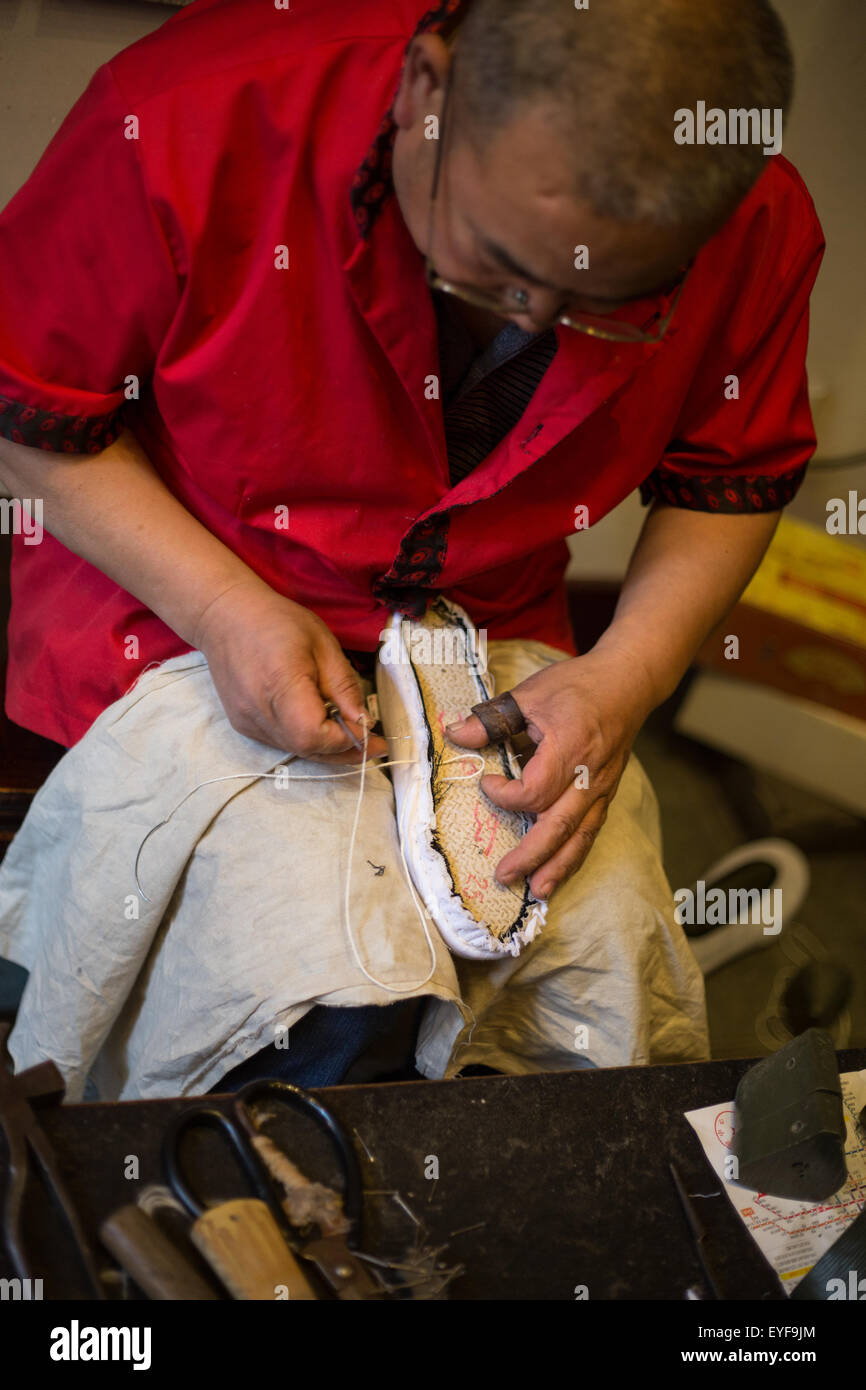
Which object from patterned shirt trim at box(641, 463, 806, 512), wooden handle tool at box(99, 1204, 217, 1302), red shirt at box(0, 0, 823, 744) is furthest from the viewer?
patterned shirt trim at box(641, 463, 806, 512)

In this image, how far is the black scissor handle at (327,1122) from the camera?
705mm

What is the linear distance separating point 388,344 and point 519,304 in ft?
0.56

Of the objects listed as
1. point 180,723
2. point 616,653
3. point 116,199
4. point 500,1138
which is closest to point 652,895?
point 616,653

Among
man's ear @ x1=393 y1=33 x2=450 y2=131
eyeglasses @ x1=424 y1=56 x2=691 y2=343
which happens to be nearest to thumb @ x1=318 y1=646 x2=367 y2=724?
eyeglasses @ x1=424 y1=56 x2=691 y2=343

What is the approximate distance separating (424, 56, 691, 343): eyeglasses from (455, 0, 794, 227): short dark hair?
0.05 meters

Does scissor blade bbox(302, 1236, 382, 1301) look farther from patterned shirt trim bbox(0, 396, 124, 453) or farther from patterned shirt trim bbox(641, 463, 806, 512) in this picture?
patterned shirt trim bbox(641, 463, 806, 512)

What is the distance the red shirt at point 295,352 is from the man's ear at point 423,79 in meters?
0.04

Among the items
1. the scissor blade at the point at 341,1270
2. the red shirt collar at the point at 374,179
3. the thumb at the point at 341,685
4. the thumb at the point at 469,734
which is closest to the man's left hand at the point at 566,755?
the thumb at the point at 469,734

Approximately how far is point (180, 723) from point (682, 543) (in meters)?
0.60

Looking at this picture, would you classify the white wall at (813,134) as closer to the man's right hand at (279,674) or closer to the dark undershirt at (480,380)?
the dark undershirt at (480,380)

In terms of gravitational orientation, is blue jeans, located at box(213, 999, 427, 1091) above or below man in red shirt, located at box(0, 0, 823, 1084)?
below

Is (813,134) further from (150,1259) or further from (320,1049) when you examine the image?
(150,1259)

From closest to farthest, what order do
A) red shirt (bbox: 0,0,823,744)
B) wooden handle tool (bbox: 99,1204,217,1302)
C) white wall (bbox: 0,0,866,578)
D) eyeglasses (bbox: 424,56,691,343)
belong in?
wooden handle tool (bbox: 99,1204,217,1302), eyeglasses (bbox: 424,56,691,343), red shirt (bbox: 0,0,823,744), white wall (bbox: 0,0,866,578)

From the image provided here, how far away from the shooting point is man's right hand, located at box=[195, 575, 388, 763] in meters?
Result: 0.90
